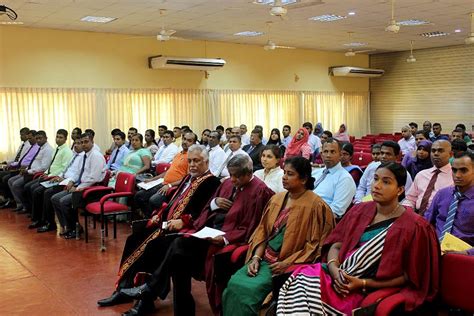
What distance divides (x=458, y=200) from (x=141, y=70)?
1007 cm

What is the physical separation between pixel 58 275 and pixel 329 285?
11.0ft

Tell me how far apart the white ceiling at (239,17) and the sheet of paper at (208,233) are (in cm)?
554

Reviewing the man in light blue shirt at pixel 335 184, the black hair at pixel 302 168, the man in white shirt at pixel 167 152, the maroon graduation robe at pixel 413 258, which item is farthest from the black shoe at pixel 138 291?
the man in white shirt at pixel 167 152

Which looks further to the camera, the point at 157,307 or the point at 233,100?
the point at 233,100

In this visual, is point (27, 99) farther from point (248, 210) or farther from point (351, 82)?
point (351, 82)

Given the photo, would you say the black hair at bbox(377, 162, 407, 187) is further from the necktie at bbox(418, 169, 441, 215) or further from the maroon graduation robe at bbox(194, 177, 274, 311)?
the necktie at bbox(418, 169, 441, 215)

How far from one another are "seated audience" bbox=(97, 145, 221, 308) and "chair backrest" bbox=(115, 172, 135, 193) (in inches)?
73.6

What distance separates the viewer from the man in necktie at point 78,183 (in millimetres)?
6715

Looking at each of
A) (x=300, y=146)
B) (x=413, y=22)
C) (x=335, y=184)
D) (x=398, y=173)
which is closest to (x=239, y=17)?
(x=300, y=146)

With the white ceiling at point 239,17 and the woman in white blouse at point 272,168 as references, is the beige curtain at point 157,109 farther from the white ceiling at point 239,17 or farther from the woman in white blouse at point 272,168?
the woman in white blouse at point 272,168

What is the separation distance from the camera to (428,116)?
1647cm

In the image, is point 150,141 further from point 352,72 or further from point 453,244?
point 352,72

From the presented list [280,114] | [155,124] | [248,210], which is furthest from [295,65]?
[248,210]

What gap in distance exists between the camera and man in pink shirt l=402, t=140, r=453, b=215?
4371mm
